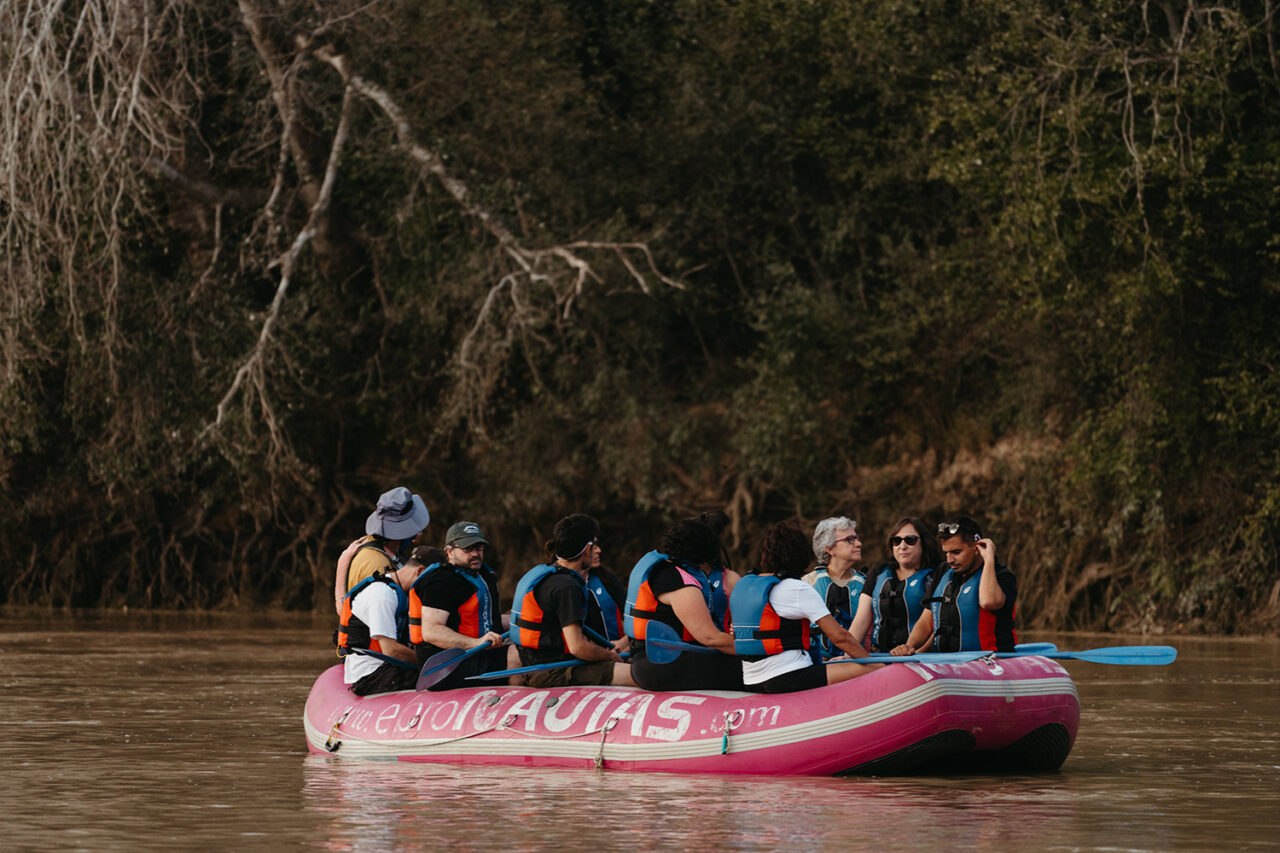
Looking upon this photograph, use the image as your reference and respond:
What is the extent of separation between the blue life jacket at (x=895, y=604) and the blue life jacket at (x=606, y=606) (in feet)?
3.98

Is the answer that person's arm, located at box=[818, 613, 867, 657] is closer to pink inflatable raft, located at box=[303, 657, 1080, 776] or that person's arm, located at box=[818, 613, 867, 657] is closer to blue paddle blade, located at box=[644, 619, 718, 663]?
pink inflatable raft, located at box=[303, 657, 1080, 776]

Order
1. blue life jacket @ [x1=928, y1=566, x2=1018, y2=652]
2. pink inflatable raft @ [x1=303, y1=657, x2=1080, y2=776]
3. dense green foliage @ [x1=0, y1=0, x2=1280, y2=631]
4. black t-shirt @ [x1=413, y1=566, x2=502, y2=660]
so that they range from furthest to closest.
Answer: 1. dense green foliage @ [x1=0, y1=0, x2=1280, y2=631]
2. black t-shirt @ [x1=413, y1=566, x2=502, y2=660]
3. blue life jacket @ [x1=928, y1=566, x2=1018, y2=652]
4. pink inflatable raft @ [x1=303, y1=657, x2=1080, y2=776]

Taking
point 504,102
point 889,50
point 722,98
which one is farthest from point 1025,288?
point 504,102

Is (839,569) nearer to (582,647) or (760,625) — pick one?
(760,625)

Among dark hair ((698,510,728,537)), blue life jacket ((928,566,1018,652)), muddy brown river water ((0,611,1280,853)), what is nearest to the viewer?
muddy brown river water ((0,611,1280,853))

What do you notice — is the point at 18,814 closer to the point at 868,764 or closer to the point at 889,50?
the point at 868,764

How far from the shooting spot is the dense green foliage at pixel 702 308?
17.8 meters

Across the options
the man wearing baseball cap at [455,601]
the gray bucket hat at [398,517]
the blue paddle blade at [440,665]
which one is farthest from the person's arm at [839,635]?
the gray bucket hat at [398,517]

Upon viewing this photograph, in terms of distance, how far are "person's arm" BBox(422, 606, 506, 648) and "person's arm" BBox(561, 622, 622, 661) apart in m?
0.40

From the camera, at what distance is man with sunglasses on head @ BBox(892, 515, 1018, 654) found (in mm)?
8711

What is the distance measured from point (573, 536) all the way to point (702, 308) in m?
12.7

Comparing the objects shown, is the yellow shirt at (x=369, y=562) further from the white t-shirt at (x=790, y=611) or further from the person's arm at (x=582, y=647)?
the white t-shirt at (x=790, y=611)

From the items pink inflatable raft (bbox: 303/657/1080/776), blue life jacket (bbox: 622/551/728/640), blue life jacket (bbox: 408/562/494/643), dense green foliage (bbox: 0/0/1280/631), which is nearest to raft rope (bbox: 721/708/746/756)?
pink inflatable raft (bbox: 303/657/1080/776)

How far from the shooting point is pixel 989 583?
28.5 ft
